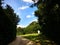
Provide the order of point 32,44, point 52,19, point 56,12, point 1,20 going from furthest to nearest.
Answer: point 32,44
point 1,20
point 52,19
point 56,12

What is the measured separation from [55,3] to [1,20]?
7.31m

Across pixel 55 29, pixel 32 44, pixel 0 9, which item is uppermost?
pixel 0 9

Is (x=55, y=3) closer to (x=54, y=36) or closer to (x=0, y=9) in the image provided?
(x=54, y=36)

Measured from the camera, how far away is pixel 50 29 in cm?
1956

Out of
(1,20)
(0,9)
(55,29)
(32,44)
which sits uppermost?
(0,9)

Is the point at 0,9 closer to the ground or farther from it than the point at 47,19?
farther from it

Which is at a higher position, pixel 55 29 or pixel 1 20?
pixel 1 20

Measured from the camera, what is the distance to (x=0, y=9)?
21641 mm

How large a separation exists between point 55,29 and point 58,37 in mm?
877

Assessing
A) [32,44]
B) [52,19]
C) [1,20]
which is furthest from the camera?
[32,44]

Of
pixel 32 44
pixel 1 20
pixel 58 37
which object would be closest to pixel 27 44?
pixel 32 44

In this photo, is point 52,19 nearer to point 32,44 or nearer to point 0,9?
point 0,9

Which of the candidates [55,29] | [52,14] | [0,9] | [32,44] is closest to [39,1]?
[52,14]

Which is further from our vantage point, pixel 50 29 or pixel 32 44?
pixel 32 44
